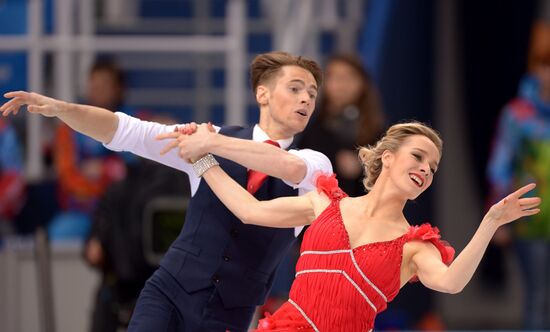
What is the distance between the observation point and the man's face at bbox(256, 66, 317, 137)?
5.53 meters

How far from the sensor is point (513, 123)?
9.39 metres

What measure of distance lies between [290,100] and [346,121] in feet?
8.84

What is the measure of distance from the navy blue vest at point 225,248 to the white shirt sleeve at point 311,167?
15 cm

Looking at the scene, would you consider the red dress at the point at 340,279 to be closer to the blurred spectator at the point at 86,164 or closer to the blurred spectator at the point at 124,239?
the blurred spectator at the point at 124,239

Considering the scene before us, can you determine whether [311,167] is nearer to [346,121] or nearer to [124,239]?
[346,121]

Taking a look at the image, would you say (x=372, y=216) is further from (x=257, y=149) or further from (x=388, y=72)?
(x=388, y=72)

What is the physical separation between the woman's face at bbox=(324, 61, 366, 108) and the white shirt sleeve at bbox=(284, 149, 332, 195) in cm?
280

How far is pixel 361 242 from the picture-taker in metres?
5.03

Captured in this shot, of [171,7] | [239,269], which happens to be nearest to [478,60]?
[171,7]

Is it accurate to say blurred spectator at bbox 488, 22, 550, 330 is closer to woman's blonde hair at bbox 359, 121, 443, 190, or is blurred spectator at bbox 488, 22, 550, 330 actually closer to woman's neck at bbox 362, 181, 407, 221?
woman's blonde hair at bbox 359, 121, 443, 190

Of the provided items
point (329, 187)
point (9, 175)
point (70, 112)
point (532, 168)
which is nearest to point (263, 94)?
point (329, 187)

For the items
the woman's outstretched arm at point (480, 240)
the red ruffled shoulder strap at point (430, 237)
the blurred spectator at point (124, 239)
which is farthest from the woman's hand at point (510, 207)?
the blurred spectator at point (124, 239)

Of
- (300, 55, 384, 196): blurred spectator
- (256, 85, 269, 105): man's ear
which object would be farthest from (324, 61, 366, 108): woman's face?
(256, 85, 269, 105): man's ear

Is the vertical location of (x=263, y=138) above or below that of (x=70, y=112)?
below
